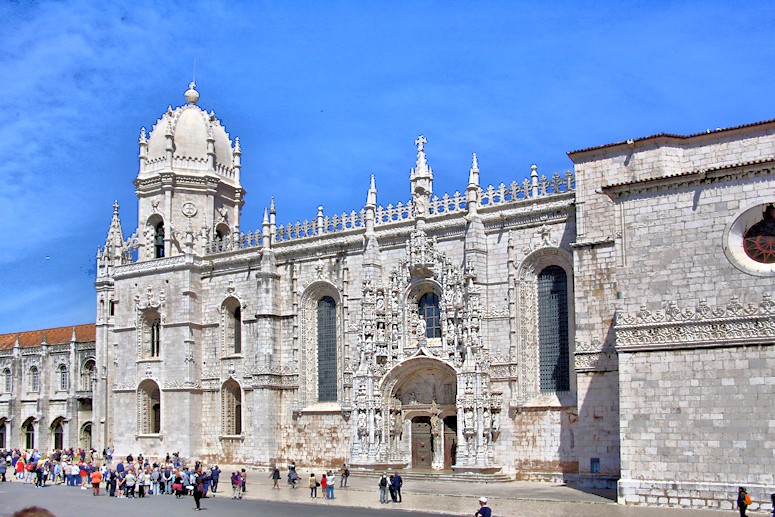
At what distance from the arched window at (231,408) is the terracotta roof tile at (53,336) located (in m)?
19.2

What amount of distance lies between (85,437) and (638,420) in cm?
4131

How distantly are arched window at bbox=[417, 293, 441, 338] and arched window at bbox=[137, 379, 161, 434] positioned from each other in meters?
15.2

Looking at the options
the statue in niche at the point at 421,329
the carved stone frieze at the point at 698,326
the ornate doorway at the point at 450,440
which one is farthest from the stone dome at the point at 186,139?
the carved stone frieze at the point at 698,326

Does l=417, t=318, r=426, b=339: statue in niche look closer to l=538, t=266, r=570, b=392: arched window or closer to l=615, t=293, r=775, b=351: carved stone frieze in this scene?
l=538, t=266, r=570, b=392: arched window

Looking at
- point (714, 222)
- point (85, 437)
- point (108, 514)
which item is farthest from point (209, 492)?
point (85, 437)

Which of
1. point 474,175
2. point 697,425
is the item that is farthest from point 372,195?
point 697,425

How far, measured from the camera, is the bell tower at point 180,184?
150 feet

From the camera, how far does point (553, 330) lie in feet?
111

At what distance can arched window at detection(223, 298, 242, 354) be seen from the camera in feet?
142

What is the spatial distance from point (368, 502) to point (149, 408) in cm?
2006

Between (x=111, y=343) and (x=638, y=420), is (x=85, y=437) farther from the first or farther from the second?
(x=638, y=420)

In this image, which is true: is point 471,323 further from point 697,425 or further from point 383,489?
point 697,425

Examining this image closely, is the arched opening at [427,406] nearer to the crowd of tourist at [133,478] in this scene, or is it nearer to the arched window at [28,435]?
the crowd of tourist at [133,478]

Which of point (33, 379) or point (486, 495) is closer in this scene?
point (486, 495)
